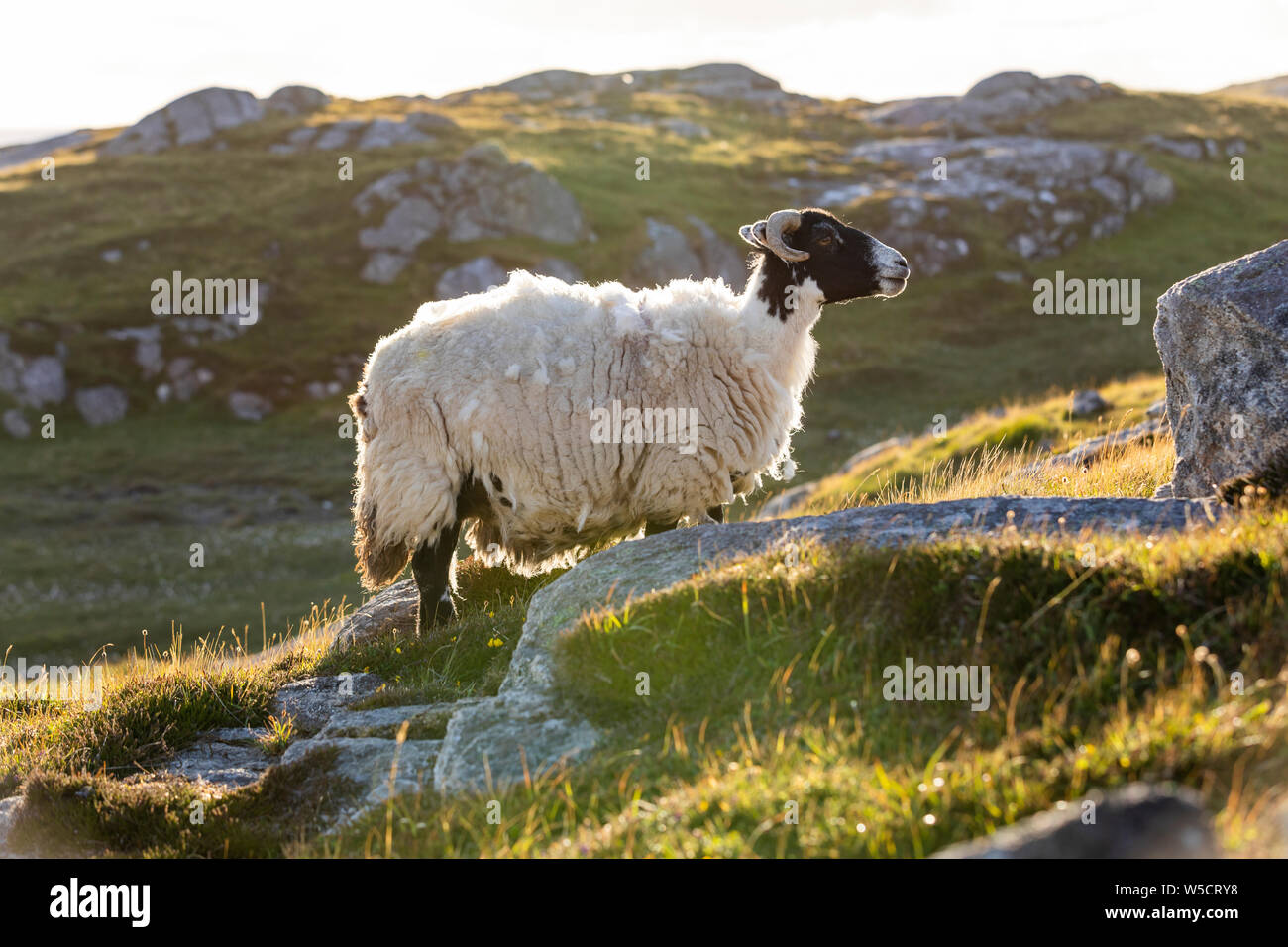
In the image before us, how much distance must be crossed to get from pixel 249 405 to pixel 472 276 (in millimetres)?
15233

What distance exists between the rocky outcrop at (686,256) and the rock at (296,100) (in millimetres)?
49584

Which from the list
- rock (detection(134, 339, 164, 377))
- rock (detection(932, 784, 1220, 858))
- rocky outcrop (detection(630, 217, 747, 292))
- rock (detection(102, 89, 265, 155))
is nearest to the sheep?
rock (detection(932, 784, 1220, 858))

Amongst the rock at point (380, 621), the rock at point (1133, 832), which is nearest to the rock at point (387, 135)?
the rock at point (380, 621)

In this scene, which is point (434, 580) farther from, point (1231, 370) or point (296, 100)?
point (296, 100)

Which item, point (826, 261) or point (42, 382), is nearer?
point (826, 261)

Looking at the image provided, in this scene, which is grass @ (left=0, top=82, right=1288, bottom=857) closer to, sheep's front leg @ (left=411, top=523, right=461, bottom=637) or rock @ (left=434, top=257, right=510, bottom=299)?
sheep's front leg @ (left=411, top=523, right=461, bottom=637)

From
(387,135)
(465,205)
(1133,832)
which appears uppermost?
(387,135)

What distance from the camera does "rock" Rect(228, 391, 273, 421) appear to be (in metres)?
54.2

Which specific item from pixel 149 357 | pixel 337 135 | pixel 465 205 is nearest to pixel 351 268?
pixel 465 205

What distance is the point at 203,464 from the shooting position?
48.4 meters

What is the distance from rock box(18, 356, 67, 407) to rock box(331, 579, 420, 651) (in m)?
48.1

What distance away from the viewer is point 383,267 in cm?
6512
